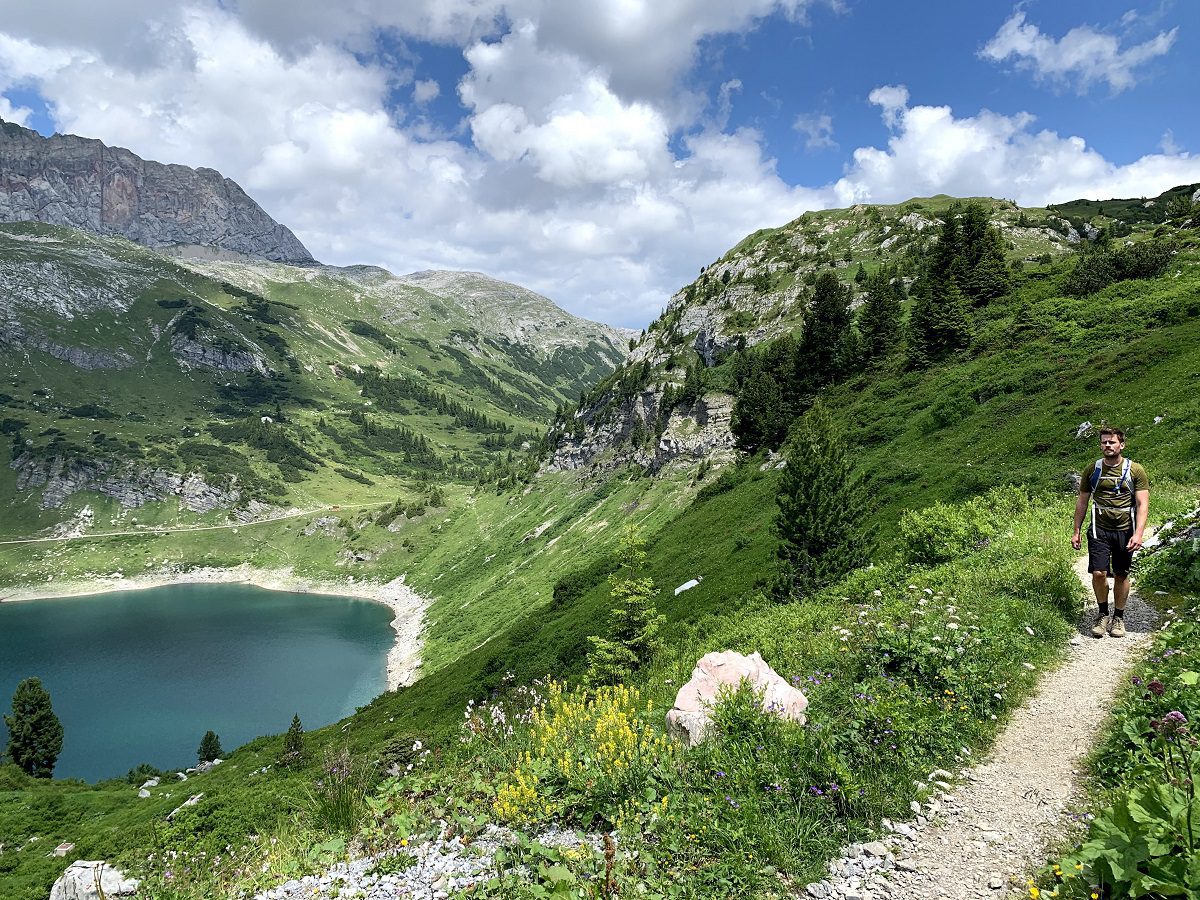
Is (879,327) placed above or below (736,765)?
above

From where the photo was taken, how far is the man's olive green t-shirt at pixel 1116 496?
10867mm

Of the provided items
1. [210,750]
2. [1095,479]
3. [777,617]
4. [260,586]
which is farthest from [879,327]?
[260,586]

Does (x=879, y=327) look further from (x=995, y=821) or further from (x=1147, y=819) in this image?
(x=1147, y=819)

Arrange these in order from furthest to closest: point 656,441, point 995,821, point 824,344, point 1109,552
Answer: point 656,441, point 824,344, point 1109,552, point 995,821

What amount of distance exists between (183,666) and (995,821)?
146m

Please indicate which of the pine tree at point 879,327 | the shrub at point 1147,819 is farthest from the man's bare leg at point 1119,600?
the pine tree at point 879,327

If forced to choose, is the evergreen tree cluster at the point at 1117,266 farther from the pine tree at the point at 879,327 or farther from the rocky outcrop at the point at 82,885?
the rocky outcrop at the point at 82,885

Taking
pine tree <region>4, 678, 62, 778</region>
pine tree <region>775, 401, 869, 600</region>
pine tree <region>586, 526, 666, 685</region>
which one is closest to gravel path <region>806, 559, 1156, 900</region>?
pine tree <region>775, 401, 869, 600</region>

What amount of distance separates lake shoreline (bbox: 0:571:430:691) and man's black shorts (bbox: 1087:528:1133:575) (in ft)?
407

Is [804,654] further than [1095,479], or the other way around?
[804,654]

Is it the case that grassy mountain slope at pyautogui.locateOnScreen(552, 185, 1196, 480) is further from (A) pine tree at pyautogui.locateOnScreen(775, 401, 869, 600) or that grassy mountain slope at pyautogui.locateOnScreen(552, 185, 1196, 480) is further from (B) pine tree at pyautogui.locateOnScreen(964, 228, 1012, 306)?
(A) pine tree at pyautogui.locateOnScreen(775, 401, 869, 600)

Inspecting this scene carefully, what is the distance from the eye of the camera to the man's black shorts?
10408mm

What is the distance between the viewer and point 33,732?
68.1 metres

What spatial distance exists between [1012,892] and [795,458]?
24341 mm
